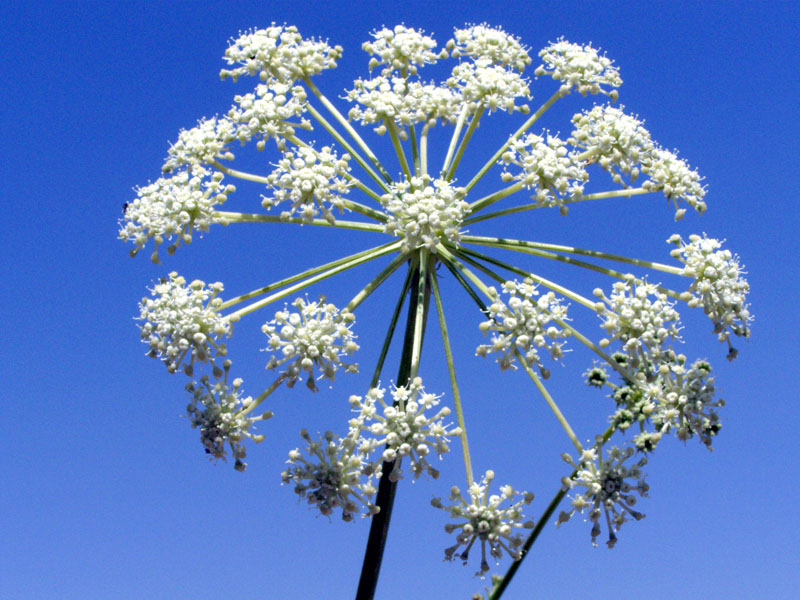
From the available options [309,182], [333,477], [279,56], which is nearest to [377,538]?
[333,477]

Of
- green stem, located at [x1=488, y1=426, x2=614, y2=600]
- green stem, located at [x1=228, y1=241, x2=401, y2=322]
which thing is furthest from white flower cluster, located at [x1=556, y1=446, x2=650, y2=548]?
green stem, located at [x1=228, y1=241, x2=401, y2=322]

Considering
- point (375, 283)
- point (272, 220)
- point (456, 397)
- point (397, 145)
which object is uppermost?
point (397, 145)

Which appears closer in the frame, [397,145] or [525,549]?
[525,549]

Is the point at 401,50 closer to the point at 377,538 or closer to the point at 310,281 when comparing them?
the point at 310,281

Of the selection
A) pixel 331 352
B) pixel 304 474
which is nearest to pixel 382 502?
pixel 304 474

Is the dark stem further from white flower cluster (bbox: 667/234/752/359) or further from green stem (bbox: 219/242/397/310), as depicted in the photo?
white flower cluster (bbox: 667/234/752/359)

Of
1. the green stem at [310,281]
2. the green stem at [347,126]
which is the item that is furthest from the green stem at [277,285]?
the green stem at [347,126]

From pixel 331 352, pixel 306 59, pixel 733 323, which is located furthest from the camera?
pixel 306 59

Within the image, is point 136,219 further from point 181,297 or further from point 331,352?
point 331,352
